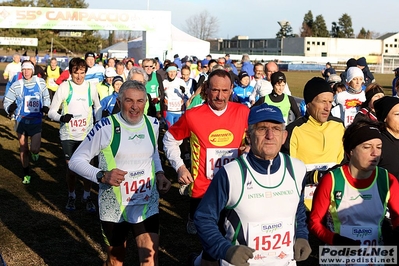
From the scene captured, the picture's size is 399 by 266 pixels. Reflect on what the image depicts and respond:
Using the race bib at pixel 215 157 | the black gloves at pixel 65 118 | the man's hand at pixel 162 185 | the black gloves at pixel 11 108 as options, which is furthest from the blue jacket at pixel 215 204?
the black gloves at pixel 11 108

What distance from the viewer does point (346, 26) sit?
132125mm

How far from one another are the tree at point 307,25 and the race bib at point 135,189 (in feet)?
442

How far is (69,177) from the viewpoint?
825 cm

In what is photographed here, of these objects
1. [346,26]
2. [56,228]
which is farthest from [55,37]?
[346,26]

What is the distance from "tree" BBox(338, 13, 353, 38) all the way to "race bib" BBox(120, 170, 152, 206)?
133 m

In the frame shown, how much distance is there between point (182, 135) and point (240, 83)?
779 centimetres

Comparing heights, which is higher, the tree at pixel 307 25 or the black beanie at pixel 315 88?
the tree at pixel 307 25

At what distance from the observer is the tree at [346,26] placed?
131375mm

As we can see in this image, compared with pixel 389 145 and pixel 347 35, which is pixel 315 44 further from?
pixel 389 145

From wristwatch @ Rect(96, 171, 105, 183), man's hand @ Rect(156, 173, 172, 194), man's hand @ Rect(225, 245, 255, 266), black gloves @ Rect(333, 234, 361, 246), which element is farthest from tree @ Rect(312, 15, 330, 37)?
man's hand @ Rect(225, 245, 255, 266)

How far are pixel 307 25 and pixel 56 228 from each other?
135126 millimetres

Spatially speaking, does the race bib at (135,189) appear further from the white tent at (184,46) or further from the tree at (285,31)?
the tree at (285,31)

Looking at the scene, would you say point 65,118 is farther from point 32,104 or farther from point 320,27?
point 320,27

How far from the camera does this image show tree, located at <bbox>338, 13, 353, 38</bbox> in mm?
131375
